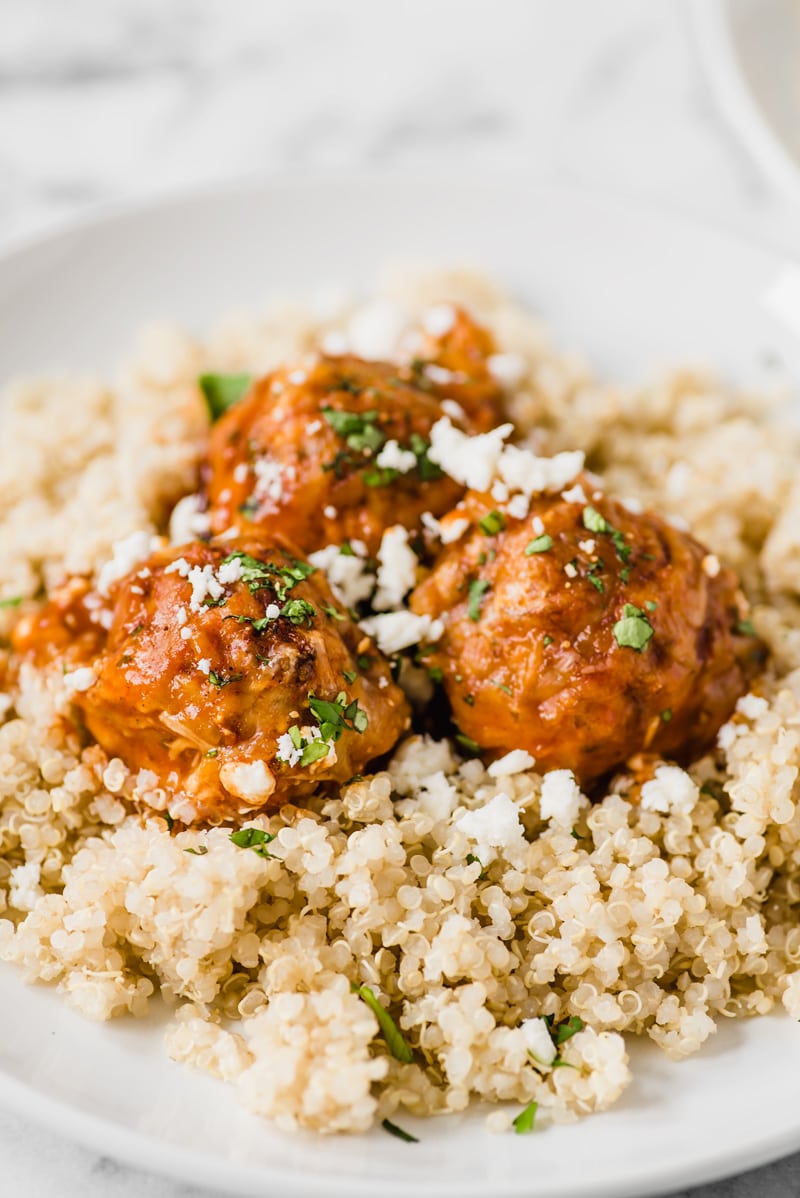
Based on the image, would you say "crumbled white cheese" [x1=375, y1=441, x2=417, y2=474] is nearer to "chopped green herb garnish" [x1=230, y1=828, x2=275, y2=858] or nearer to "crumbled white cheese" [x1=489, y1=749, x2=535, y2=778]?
"crumbled white cheese" [x1=489, y1=749, x2=535, y2=778]

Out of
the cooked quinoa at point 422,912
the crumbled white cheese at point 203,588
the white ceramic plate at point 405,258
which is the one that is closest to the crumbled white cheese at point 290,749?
the cooked quinoa at point 422,912

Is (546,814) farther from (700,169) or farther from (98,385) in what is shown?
(700,169)

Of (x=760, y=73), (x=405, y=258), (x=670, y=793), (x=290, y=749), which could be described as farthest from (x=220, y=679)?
(x=760, y=73)

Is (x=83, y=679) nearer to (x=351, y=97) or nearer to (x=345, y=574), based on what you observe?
(x=345, y=574)

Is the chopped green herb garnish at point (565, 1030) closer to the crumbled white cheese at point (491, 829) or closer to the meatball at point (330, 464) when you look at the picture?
the crumbled white cheese at point (491, 829)

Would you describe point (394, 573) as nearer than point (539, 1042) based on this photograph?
No

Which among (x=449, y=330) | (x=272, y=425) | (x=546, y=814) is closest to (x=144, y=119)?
(x=449, y=330)
